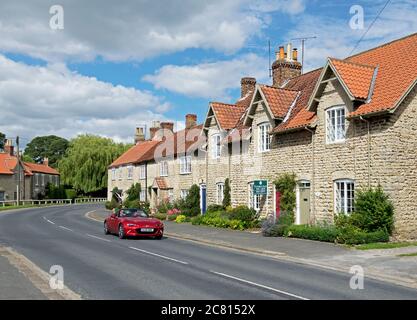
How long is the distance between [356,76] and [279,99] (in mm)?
6151

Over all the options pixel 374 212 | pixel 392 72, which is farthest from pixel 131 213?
pixel 392 72

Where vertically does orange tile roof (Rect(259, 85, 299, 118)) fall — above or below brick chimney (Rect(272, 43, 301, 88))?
below

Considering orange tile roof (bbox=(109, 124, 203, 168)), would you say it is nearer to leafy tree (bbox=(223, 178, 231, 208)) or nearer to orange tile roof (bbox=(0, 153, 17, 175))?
leafy tree (bbox=(223, 178, 231, 208))

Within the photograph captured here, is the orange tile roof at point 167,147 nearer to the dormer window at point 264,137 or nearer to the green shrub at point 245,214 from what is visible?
the dormer window at point 264,137

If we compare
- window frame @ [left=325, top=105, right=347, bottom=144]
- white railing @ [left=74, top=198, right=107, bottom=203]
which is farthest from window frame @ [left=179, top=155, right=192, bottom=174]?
white railing @ [left=74, top=198, right=107, bottom=203]

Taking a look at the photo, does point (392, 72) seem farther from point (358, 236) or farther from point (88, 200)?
point (88, 200)

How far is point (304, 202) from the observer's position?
23453 mm

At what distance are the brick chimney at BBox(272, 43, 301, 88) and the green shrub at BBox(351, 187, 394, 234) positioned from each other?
15550 mm

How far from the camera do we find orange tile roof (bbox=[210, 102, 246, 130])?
3152 centimetres
